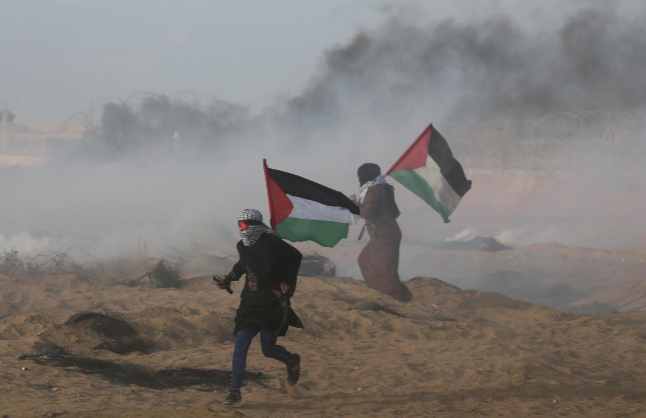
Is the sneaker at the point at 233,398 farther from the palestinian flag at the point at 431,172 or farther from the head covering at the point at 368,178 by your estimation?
the palestinian flag at the point at 431,172

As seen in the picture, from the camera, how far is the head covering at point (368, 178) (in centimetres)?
1075

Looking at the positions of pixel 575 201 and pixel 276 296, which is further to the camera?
pixel 575 201

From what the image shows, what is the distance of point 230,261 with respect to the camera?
15.9 metres

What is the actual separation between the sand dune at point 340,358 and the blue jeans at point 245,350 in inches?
9.9

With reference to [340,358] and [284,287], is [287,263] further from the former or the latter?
[340,358]

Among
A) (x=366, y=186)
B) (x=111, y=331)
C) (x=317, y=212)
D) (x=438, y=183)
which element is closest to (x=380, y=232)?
(x=366, y=186)

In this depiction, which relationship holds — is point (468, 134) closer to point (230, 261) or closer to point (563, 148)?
point (563, 148)

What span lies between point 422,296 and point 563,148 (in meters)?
22.7

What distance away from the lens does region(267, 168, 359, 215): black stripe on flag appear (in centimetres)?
731

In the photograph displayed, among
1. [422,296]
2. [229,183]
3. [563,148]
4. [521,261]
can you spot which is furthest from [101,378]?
[563,148]

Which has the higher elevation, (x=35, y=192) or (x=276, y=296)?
(x=35, y=192)

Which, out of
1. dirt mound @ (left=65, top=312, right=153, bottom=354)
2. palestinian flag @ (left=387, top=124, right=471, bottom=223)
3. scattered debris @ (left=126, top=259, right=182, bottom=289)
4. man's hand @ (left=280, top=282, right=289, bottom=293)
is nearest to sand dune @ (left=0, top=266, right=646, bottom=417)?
dirt mound @ (left=65, top=312, right=153, bottom=354)

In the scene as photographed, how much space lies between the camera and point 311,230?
7.52 m

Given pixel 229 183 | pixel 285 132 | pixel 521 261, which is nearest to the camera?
pixel 521 261
